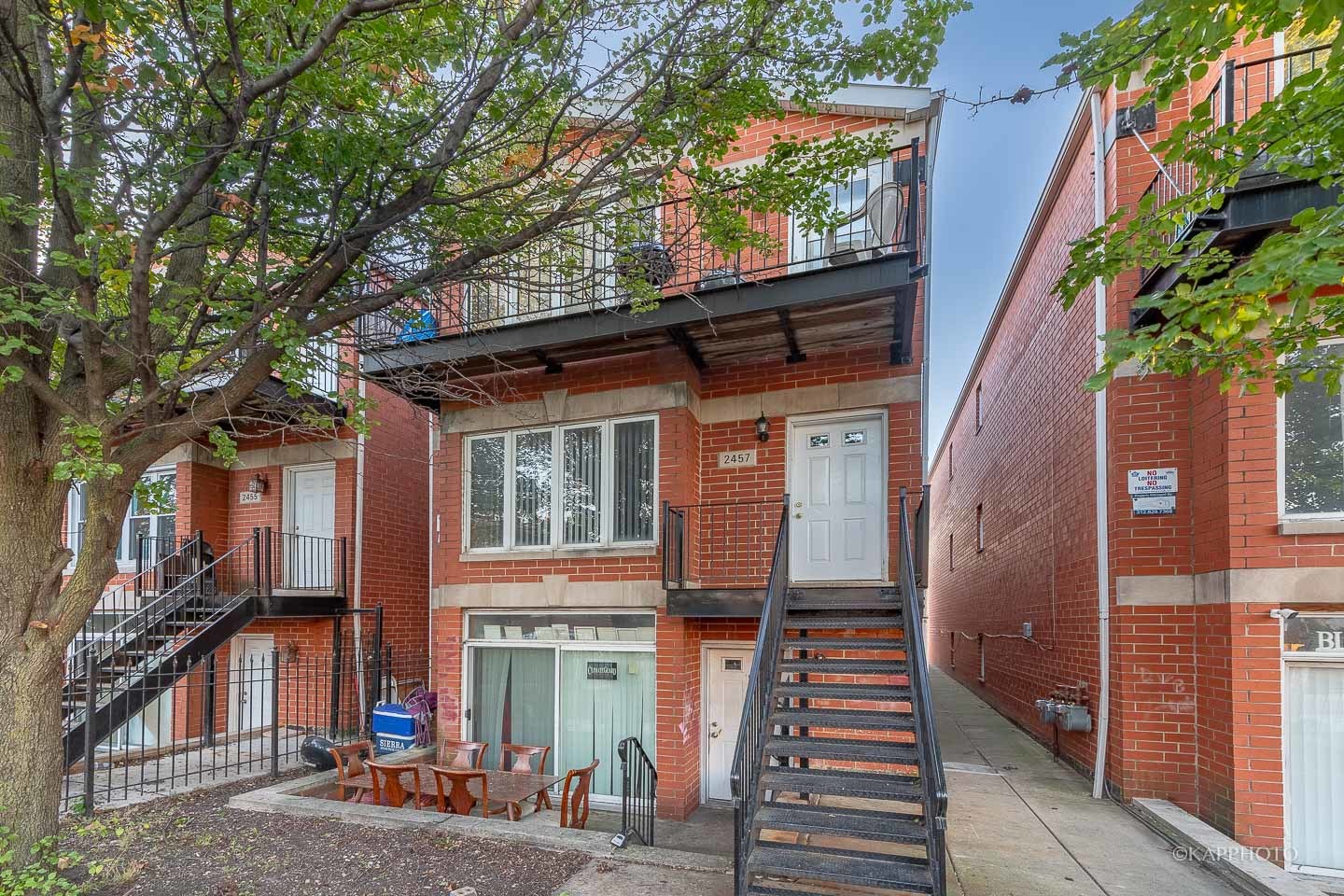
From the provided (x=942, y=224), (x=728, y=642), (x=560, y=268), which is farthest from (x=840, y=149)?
(x=728, y=642)

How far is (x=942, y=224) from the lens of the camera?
864 cm

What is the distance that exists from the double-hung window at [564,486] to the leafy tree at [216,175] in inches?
118

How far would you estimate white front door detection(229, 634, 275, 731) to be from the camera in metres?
10.5

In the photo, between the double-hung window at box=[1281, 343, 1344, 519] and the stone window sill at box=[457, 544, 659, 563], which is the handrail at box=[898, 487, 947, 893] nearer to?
the stone window sill at box=[457, 544, 659, 563]

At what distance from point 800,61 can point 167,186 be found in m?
5.01

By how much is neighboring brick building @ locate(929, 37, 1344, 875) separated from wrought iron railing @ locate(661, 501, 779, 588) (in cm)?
339

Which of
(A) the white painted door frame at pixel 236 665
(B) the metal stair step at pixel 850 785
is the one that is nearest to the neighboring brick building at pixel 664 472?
(B) the metal stair step at pixel 850 785

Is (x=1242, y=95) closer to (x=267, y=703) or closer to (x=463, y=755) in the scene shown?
(x=463, y=755)

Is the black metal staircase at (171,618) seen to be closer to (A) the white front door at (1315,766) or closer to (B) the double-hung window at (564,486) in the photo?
(B) the double-hung window at (564,486)

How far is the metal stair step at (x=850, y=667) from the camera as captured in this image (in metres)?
5.75

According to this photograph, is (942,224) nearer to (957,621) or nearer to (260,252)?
(260,252)

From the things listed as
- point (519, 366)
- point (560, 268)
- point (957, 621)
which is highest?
point (560, 268)

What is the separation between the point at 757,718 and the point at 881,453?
10.9 ft

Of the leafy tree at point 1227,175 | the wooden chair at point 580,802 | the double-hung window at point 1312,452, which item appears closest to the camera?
the leafy tree at point 1227,175
